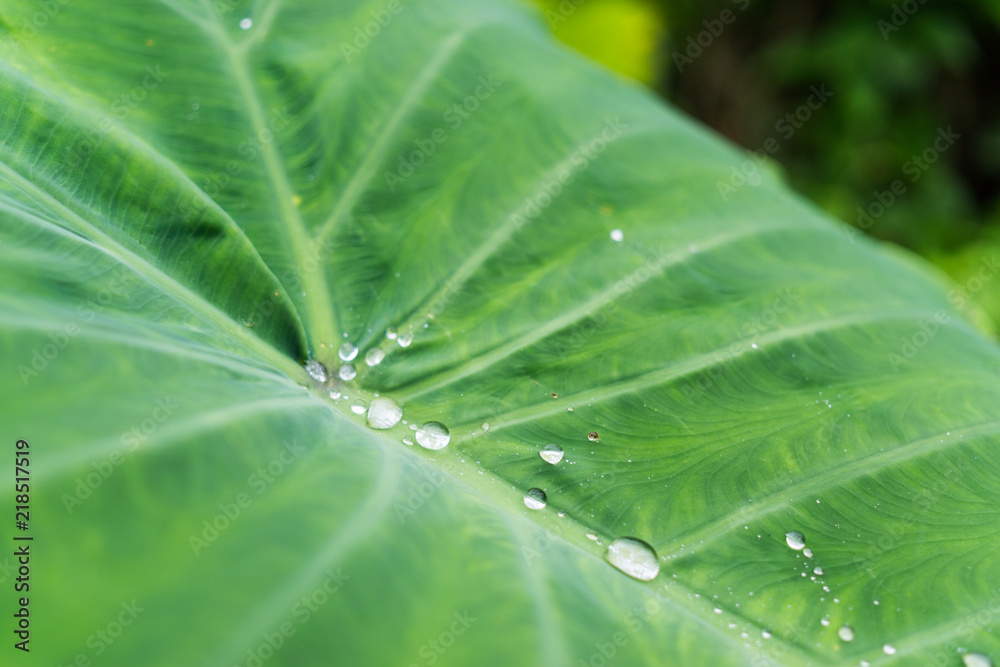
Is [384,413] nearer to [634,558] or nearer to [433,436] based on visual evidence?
[433,436]

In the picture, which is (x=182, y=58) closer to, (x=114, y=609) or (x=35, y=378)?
(x=35, y=378)

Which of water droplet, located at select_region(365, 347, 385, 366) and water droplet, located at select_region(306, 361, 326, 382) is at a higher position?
water droplet, located at select_region(365, 347, 385, 366)

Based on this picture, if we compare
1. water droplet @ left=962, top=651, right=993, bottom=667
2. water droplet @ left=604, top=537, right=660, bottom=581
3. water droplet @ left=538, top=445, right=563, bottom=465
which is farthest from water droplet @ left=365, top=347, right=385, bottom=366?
water droplet @ left=962, top=651, right=993, bottom=667

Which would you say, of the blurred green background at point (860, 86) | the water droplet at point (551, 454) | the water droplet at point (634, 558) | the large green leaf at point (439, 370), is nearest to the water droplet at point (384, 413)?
the large green leaf at point (439, 370)

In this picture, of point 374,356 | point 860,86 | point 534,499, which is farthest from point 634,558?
point 860,86

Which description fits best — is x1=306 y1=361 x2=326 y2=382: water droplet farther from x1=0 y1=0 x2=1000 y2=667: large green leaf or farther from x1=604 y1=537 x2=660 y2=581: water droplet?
x1=604 y1=537 x2=660 y2=581: water droplet

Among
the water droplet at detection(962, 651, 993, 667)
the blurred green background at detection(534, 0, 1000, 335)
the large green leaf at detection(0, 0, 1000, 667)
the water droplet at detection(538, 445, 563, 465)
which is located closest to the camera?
the large green leaf at detection(0, 0, 1000, 667)
